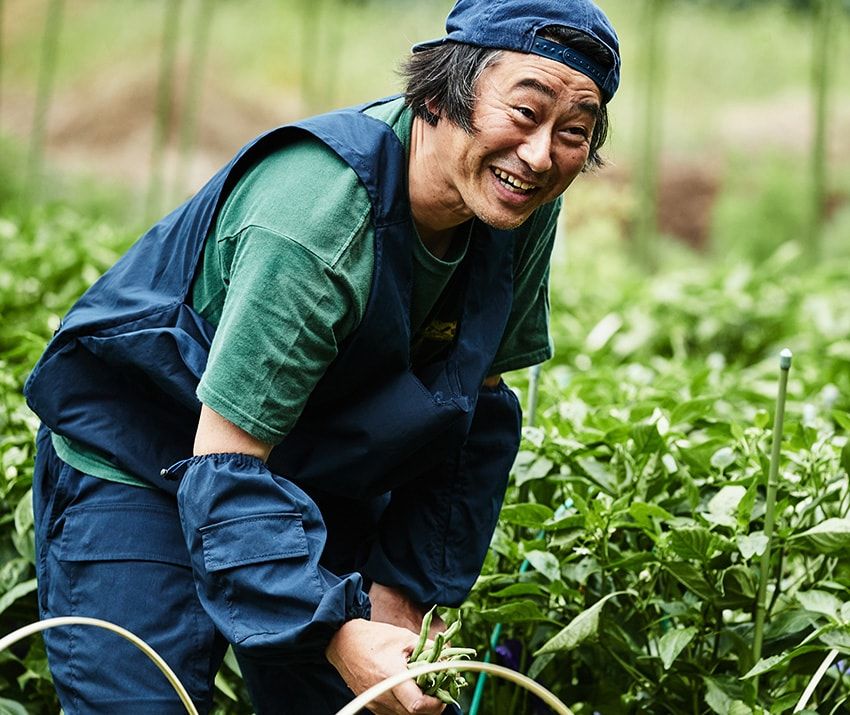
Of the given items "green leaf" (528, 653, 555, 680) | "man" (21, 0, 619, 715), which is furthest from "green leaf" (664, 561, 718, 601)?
"man" (21, 0, 619, 715)

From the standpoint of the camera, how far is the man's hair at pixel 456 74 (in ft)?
5.17

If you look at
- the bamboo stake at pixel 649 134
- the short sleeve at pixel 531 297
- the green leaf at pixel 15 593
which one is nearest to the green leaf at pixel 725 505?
the short sleeve at pixel 531 297

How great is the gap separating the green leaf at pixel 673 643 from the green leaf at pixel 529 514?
0.26m

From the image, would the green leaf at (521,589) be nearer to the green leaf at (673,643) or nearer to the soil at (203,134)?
the green leaf at (673,643)

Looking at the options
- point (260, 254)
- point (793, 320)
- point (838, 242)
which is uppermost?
point (260, 254)

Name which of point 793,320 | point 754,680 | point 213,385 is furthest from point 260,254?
point 793,320

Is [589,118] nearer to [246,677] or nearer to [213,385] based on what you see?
[213,385]

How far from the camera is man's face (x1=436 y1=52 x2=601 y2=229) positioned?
1.57 meters

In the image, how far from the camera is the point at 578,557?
2139 mm

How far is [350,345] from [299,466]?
8.2 inches

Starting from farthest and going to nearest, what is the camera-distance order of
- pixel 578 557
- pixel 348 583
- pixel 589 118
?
pixel 578 557 → pixel 589 118 → pixel 348 583

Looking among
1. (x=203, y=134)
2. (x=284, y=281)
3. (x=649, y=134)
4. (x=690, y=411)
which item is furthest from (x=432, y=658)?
(x=203, y=134)

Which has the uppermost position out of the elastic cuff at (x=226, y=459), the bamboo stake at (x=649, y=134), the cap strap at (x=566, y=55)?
the cap strap at (x=566, y=55)

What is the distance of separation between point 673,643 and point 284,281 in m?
0.85
